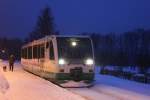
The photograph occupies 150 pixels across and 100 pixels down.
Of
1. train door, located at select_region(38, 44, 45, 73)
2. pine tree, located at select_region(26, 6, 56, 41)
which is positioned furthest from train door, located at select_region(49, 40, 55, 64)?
pine tree, located at select_region(26, 6, 56, 41)

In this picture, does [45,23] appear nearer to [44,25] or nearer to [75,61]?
[44,25]

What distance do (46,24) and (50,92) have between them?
8339 centimetres

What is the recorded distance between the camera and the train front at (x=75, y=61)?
24.1m

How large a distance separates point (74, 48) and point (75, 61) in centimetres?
99

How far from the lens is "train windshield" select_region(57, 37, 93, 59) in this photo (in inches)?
974

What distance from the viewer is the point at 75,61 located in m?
24.4

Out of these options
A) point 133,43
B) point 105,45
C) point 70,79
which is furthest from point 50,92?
point 105,45

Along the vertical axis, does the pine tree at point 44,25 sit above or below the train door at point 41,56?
above

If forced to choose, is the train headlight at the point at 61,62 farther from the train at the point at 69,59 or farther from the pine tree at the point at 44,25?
the pine tree at the point at 44,25

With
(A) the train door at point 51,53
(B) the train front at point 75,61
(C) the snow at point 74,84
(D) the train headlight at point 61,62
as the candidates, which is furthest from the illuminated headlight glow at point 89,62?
(A) the train door at point 51,53

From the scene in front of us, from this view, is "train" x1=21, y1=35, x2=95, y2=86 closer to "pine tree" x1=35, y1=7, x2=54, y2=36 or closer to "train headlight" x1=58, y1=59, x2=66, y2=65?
"train headlight" x1=58, y1=59, x2=66, y2=65

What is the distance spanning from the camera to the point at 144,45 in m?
144

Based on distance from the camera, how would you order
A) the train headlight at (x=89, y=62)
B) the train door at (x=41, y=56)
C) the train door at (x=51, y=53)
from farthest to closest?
the train door at (x=41, y=56)
the train door at (x=51, y=53)
the train headlight at (x=89, y=62)

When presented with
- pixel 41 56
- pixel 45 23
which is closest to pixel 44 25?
pixel 45 23
